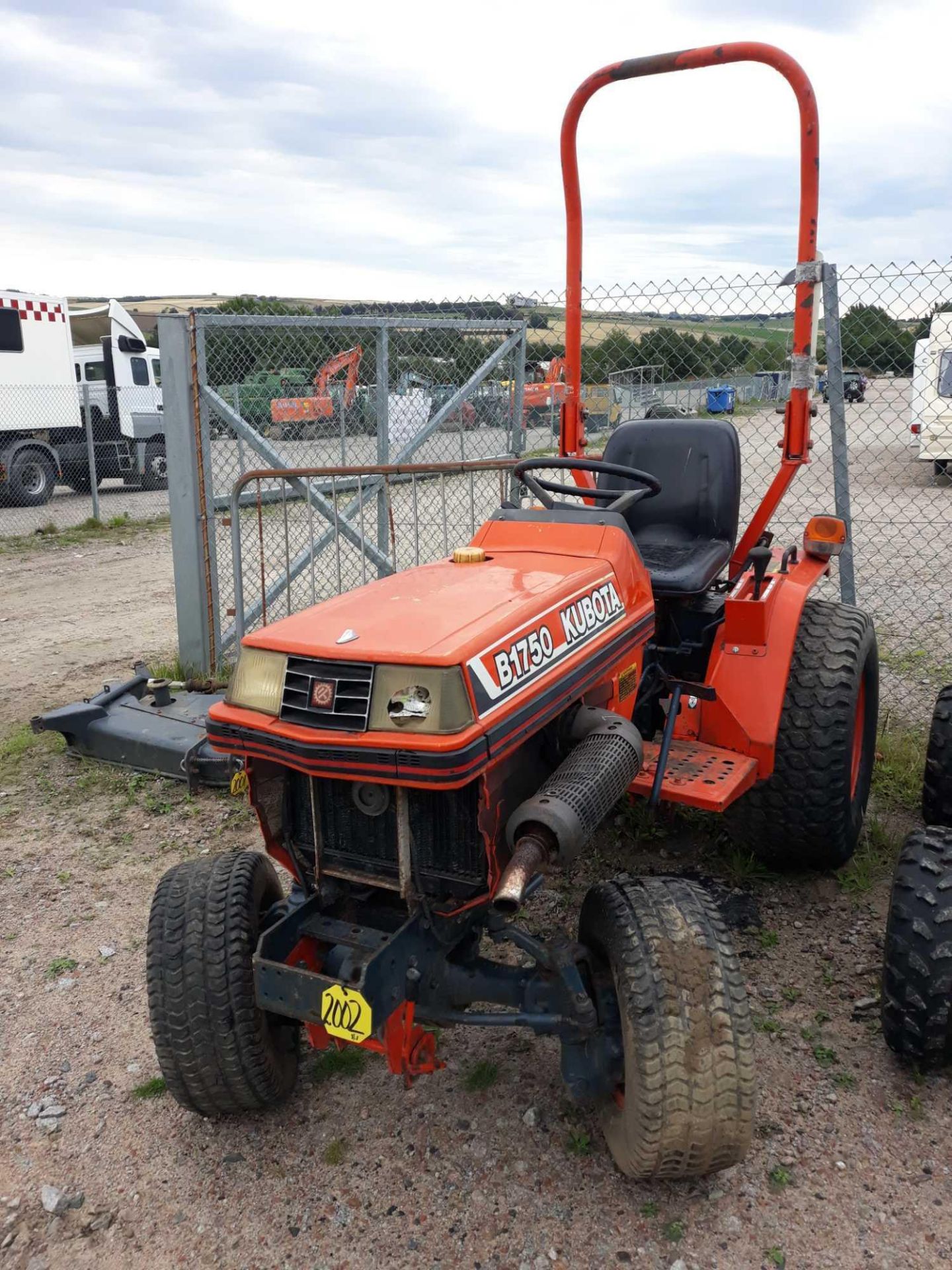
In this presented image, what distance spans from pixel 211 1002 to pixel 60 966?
3.73 ft

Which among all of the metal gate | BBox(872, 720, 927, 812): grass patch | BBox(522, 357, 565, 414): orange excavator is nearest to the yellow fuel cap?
BBox(872, 720, 927, 812): grass patch

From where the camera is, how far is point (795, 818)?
3377mm

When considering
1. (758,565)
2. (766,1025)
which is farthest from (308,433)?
(766,1025)

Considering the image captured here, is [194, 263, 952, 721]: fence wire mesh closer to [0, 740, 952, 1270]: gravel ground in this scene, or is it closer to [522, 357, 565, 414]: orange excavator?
[522, 357, 565, 414]: orange excavator

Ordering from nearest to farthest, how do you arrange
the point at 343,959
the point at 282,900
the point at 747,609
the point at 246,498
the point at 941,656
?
the point at 343,959 < the point at 282,900 < the point at 747,609 < the point at 246,498 < the point at 941,656

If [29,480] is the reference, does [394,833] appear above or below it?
below

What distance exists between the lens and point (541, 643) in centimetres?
241

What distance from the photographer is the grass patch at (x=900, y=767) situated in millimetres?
4219

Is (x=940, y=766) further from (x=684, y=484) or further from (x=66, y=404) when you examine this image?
(x=66, y=404)

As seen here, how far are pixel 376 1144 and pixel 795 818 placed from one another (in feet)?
5.57

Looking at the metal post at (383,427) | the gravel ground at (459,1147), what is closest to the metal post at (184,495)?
the metal post at (383,427)

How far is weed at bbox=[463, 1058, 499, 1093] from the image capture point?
2676 millimetres

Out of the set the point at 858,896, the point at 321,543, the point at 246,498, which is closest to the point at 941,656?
the point at 858,896

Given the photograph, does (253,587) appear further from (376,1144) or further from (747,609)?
(376,1144)
